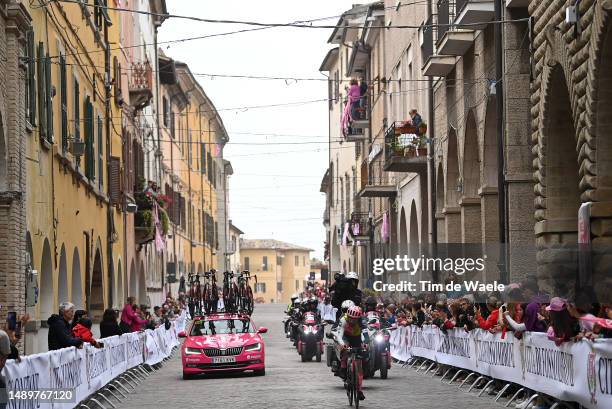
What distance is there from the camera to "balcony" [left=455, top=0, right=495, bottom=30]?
91.7 feet

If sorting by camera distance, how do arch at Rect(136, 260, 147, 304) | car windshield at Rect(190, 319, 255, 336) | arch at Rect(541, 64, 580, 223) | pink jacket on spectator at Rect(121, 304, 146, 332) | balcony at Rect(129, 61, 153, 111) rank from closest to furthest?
arch at Rect(541, 64, 580, 223), car windshield at Rect(190, 319, 255, 336), pink jacket on spectator at Rect(121, 304, 146, 332), balcony at Rect(129, 61, 153, 111), arch at Rect(136, 260, 147, 304)

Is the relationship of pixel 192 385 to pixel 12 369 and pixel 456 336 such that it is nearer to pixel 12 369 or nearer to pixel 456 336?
pixel 456 336

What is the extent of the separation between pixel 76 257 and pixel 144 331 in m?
2.54

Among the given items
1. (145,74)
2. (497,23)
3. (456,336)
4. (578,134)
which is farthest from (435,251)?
(145,74)

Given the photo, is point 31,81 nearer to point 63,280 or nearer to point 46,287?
point 46,287

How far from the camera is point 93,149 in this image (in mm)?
33344

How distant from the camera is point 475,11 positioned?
2809 cm

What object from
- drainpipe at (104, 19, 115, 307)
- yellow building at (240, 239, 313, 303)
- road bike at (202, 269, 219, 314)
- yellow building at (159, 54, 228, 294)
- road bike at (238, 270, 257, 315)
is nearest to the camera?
drainpipe at (104, 19, 115, 307)

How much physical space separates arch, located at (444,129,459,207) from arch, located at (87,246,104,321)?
29.7 ft

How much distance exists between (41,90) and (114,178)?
12827 millimetres

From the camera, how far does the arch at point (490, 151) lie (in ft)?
99.5

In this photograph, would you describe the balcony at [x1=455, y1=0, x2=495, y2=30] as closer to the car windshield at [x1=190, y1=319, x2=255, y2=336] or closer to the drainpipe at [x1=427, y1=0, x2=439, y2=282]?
the car windshield at [x1=190, y1=319, x2=255, y2=336]

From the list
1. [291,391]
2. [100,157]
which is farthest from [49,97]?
[100,157]

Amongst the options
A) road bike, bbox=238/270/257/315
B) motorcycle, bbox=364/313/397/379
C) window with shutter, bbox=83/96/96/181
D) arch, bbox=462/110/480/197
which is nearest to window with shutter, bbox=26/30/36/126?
motorcycle, bbox=364/313/397/379
